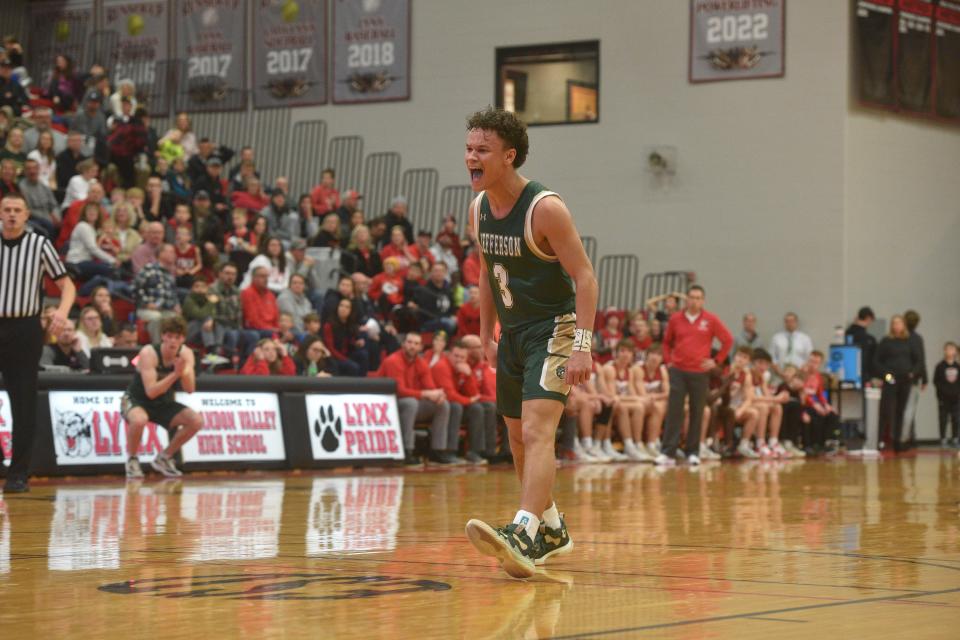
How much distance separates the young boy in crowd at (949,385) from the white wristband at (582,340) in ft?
67.7

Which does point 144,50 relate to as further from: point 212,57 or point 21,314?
point 21,314

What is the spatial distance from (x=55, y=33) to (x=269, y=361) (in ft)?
47.6

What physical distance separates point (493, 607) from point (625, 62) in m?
21.3

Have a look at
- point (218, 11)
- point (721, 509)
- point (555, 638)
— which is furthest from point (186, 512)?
point (218, 11)

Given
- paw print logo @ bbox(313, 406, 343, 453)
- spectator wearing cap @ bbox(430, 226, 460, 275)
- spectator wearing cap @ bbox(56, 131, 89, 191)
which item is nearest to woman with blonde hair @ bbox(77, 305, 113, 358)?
paw print logo @ bbox(313, 406, 343, 453)

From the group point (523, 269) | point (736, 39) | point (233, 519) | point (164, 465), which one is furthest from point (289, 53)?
point (523, 269)

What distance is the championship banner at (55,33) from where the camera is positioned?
93.8ft

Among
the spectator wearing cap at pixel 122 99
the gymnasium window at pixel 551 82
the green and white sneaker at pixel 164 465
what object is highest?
the gymnasium window at pixel 551 82

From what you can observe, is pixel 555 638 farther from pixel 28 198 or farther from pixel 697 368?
pixel 28 198

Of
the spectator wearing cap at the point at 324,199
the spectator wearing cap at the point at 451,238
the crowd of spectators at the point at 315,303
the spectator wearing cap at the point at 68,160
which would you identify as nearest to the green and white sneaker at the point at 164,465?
the crowd of spectators at the point at 315,303

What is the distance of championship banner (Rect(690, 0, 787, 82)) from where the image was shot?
2453 centimetres

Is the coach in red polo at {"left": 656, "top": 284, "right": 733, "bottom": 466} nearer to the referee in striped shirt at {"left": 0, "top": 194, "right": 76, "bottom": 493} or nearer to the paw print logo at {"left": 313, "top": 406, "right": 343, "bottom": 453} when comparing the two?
the paw print logo at {"left": 313, "top": 406, "right": 343, "bottom": 453}

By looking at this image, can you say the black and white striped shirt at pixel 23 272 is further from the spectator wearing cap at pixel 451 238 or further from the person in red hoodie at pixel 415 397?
the spectator wearing cap at pixel 451 238

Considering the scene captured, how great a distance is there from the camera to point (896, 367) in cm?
2372
